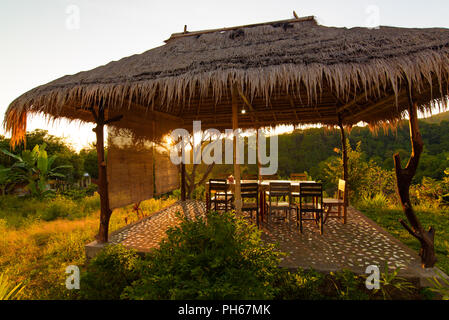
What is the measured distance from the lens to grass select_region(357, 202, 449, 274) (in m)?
4.03

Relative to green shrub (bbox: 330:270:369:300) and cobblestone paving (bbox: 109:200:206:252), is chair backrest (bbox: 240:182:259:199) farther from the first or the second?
green shrub (bbox: 330:270:369:300)

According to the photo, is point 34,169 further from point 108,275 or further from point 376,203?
point 376,203

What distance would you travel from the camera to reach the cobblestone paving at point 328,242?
10.1ft

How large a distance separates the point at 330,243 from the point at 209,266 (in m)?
2.51

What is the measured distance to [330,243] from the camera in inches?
149

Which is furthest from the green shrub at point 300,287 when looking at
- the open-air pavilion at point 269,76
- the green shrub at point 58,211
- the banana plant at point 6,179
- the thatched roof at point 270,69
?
the banana plant at point 6,179

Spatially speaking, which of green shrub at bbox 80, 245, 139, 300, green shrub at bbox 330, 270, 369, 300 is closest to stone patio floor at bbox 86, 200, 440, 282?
green shrub at bbox 330, 270, 369, 300

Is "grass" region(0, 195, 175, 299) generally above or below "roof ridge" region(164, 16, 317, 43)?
below

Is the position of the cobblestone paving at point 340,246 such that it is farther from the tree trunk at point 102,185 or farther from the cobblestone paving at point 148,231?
the tree trunk at point 102,185

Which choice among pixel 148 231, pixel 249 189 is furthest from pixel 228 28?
pixel 148 231

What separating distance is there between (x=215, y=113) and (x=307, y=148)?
12.7 m

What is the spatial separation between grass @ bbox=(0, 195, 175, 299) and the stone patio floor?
70 cm

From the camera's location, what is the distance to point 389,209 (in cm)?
703
